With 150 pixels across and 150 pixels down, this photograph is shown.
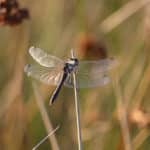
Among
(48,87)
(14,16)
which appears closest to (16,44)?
(48,87)

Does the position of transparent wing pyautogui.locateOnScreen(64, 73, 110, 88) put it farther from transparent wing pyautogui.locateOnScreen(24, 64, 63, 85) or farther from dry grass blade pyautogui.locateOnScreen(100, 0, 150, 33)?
dry grass blade pyautogui.locateOnScreen(100, 0, 150, 33)

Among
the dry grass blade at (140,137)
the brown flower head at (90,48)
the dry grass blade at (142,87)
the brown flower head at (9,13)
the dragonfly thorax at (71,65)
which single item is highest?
the brown flower head at (9,13)

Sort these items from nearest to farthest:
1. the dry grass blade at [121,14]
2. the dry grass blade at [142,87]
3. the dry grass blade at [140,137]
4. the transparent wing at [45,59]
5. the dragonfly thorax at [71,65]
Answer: the dragonfly thorax at [71,65], the transparent wing at [45,59], the dry grass blade at [140,137], the dry grass blade at [142,87], the dry grass blade at [121,14]

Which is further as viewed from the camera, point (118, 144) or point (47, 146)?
point (47, 146)

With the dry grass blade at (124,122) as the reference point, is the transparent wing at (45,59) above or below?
above

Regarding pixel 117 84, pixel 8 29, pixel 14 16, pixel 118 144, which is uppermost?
pixel 8 29

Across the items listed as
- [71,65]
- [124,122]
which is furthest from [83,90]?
[71,65]

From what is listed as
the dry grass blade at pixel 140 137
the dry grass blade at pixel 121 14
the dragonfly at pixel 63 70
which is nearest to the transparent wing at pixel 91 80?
the dragonfly at pixel 63 70

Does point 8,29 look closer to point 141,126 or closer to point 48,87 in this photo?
point 48,87

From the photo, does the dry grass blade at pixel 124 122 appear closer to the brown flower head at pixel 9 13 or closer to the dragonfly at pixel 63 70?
the dragonfly at pixel 63 70
